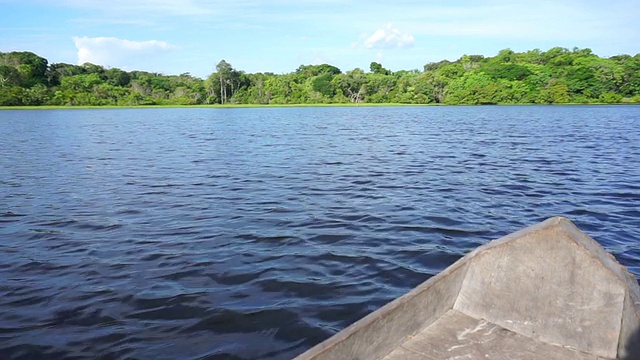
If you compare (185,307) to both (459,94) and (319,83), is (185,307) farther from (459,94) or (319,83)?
(319,83)

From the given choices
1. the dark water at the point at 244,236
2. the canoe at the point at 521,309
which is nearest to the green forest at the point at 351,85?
the dark water at the point at 244,236

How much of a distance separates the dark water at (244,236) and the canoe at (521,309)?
77.0 inches

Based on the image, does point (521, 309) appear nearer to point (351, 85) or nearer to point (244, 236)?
point (244, 236)

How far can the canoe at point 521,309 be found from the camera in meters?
3.70

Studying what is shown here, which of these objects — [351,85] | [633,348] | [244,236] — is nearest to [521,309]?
[633,348]

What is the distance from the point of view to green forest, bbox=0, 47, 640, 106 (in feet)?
354

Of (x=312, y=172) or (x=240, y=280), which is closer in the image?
(x=240, y=280)

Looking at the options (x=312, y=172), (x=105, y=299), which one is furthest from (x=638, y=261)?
(x=312, y=172)

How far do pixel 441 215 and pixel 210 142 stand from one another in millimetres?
22360

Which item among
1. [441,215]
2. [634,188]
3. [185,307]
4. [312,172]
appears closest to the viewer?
[185,307]

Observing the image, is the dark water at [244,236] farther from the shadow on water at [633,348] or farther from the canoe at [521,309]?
the shadow on water at [633,348]

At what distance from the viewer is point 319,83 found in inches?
5477

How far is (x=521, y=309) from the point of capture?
4242 millimetres

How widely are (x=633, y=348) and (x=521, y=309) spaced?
2.92 feet
